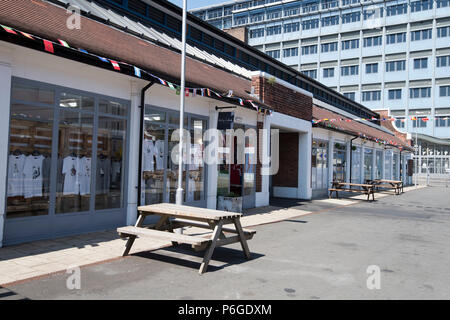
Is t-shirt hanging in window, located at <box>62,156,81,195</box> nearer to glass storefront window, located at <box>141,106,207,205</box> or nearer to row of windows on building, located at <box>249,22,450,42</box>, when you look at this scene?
glass storefront window, located at <box>141,106,207,205</box>

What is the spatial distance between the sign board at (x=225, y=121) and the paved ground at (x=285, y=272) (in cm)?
307

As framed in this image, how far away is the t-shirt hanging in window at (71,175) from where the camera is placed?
A: 762 centimetres

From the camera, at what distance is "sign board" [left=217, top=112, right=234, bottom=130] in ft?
34.8

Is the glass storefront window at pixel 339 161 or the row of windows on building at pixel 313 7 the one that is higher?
the row of windows on building at pixel 313 7

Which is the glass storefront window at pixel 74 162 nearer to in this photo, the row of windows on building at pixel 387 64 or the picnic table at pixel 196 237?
the picnic table at pixel 196 237

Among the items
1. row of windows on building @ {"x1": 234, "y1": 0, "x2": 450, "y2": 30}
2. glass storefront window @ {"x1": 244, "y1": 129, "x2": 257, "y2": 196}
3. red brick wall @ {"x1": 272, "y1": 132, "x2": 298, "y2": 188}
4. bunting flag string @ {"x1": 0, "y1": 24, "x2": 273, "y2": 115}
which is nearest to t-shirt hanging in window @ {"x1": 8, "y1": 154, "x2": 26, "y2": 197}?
bunting flag string @ {"x1": 0, "y1": 24, "x2": 273, "y2": 115}

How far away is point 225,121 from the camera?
1076 centimetres

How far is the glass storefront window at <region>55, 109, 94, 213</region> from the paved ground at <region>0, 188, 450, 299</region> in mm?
2197

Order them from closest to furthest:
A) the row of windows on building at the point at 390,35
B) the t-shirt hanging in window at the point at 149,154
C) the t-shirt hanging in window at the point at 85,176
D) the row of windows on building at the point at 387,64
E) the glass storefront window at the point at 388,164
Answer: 1. the t-shirt hanging in window at the point at 85,176
2. the t-shirt hanging in window at the point at 149,154
3. the glass storefront window at the point at 388,164
4. the row of windows on building at the point at 387,64
5. the row of windows on building at the point at 390,35

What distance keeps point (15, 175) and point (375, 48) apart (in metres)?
61.1

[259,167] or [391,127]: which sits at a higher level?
[391,127]

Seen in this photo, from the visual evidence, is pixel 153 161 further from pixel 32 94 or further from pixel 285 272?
pixel 285 272

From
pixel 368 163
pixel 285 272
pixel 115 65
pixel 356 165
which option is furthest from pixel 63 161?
pixel 368 163

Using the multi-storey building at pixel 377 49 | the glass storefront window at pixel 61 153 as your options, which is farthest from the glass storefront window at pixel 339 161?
the multi-storey building at pixel 377 49
